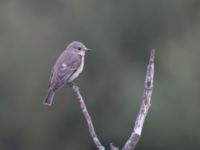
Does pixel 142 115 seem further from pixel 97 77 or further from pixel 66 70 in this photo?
pixel 97 77

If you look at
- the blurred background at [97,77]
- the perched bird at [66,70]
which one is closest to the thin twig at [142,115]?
the perched bird at [66,70]

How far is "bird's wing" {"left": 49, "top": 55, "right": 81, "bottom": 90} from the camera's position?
34.2ft

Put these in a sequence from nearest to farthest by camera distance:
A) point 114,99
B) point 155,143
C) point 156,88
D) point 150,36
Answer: point 155,143, point 156,88, point 114,99, point 150,36

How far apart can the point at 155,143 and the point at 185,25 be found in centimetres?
644

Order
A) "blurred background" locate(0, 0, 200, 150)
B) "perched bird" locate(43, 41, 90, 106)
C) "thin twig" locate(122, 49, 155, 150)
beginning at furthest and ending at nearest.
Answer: "blurred background" locate(0, 0, 200, 150)
"perched bird" locate(43, 41, 90, 106)
"thin twig" locate(122, 49, 155, 150)

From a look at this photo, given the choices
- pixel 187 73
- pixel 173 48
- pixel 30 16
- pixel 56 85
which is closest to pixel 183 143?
pixel 187 73

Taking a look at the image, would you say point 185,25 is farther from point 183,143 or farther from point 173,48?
point 183,143

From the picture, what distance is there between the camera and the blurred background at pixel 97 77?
22.7m

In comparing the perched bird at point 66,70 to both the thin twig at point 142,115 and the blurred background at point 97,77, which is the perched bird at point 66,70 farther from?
the blurred background at point 97,77

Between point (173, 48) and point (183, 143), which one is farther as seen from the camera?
point (173, 48)

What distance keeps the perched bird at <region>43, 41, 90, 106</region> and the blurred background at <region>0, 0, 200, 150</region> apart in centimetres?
1068

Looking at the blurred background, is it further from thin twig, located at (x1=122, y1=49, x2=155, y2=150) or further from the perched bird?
thin twig, located at (x1=122, y1=49, x2=155, y2=150)

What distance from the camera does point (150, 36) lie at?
2706 centimetres

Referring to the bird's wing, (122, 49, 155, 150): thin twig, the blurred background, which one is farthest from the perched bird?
the blurred background
